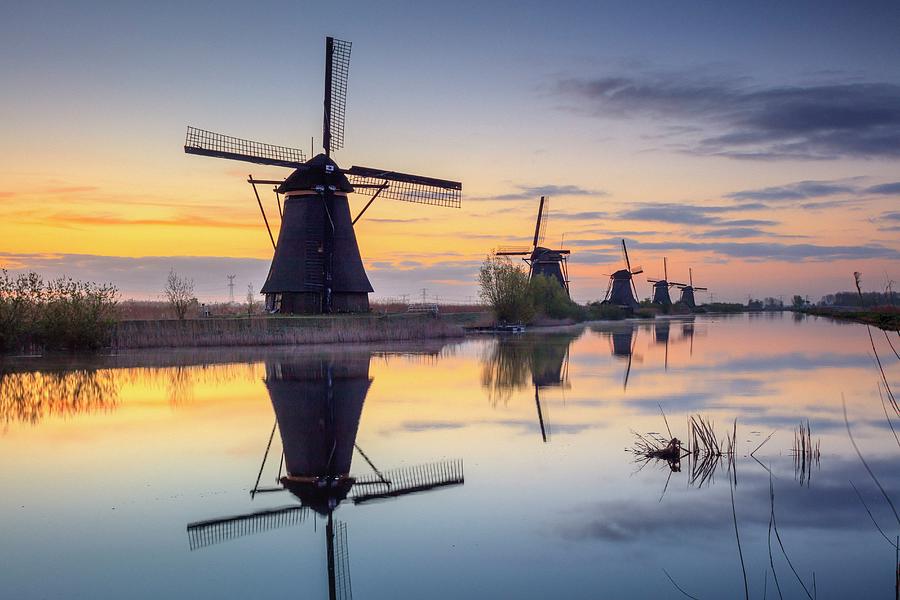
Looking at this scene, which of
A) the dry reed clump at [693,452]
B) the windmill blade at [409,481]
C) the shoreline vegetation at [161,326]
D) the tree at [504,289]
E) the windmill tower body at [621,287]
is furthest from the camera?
the windmill tower body at [621,287]

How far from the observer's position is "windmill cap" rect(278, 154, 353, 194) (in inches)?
1070

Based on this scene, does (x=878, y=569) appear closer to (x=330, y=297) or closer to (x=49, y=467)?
(x=49, y=467)

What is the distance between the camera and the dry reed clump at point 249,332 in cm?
2503

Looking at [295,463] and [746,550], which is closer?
[746,550]

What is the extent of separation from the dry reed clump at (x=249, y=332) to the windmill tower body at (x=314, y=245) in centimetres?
97

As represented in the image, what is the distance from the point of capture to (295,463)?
925 cm

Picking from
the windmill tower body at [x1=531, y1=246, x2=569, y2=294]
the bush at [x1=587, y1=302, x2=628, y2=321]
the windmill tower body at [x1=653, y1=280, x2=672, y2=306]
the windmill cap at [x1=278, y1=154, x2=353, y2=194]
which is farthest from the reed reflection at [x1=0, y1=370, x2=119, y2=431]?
the windmill tower body at [x1=653, y1=280, x2=672, y2=306]

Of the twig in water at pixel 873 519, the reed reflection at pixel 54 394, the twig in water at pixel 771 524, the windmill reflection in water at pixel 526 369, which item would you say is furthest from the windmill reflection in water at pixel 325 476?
the twig in water at pixel 873 519

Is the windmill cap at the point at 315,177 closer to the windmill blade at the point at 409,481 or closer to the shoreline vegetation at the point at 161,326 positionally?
the shoreline vegetation at the point at 161,326

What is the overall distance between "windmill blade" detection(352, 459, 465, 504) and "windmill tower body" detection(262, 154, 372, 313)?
1886cm

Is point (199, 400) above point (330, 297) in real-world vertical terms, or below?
below

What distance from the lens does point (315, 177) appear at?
27188 mm

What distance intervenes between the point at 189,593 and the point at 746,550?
4314 millimetres

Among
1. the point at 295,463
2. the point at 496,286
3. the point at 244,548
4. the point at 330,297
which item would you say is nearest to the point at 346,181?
the point at 330,297
